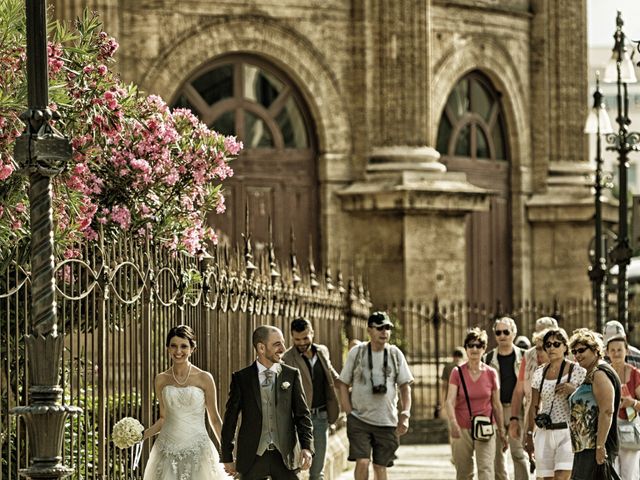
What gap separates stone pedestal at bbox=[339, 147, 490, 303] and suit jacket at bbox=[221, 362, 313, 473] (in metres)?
15.7

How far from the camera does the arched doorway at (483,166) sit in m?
32.4

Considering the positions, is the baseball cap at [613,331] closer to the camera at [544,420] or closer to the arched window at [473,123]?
the camera at [544,420]

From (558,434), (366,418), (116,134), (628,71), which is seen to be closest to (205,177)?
(116,134)

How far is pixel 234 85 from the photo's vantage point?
29781mm

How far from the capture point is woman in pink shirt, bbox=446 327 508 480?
17359mm

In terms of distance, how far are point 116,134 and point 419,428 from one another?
11.8m

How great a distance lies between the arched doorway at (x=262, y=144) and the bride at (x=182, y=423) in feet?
53.0

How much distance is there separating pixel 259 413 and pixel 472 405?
14.5 feet

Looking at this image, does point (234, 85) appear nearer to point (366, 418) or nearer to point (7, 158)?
point (366, 418)

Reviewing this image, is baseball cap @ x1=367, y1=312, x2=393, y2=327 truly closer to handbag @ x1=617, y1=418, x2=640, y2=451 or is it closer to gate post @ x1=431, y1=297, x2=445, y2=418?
handbag @ x1=617, y1=418, x2=640, y2=451

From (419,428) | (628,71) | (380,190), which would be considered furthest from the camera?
(380,190)

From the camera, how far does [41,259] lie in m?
10.5

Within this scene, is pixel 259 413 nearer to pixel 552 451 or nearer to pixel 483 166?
pixel 552 451

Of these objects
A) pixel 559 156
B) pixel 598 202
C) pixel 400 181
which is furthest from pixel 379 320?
pixel 559 156
